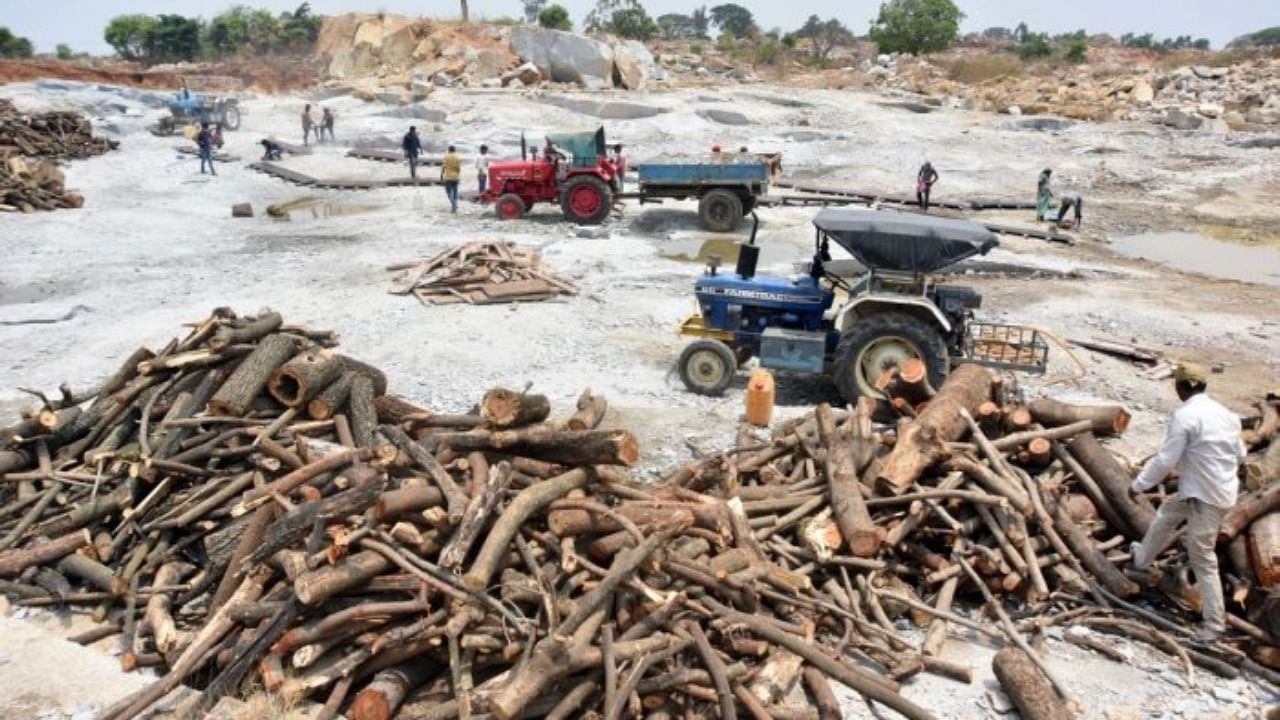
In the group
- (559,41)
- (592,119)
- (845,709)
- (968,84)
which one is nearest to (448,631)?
(845,709)

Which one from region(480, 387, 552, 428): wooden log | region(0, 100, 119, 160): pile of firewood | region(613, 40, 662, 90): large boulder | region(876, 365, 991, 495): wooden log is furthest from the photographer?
region(613, 40, 662, 90): large boulder

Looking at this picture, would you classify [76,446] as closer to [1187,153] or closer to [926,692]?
[926,692]

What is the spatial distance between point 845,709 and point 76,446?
636cm

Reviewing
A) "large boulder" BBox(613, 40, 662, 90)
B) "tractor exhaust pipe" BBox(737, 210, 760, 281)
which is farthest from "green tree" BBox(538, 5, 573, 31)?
"tractor exhaust pipe" BBox(737, 210, 760, 281)

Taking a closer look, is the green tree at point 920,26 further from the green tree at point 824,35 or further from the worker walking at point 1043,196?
the worker walking at point 1043,196

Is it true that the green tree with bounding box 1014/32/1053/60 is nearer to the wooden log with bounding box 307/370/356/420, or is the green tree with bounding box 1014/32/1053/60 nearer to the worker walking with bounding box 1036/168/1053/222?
the worker walking with bounding box 1036/168/1053/222

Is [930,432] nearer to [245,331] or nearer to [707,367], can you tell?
[707,367]

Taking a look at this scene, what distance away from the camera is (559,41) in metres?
38.6

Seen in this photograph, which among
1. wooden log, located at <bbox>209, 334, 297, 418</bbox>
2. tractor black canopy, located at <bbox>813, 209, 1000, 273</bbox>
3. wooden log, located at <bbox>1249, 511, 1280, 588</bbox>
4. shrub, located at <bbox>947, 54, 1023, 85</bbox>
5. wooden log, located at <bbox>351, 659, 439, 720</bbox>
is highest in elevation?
shrub, located at <bbox>947, 54, 1023, 85</bbox>

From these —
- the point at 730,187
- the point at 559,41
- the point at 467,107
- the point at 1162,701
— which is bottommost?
the point at 1162,701

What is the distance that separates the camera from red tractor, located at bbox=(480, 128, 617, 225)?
1727 cm

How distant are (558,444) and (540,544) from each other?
0.71 meters

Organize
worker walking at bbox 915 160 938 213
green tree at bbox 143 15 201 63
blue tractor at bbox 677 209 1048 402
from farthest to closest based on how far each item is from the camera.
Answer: green tree at bbox 143 15 201 63, worker walking at bbox 915 160 938 213, blue tractor at bbox 677 209 1048 402

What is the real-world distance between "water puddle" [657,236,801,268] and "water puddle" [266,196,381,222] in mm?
7601
